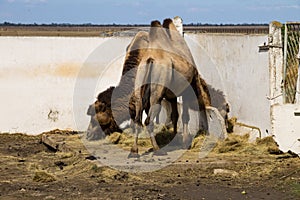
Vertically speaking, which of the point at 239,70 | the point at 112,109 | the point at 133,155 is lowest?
the point at 133,155

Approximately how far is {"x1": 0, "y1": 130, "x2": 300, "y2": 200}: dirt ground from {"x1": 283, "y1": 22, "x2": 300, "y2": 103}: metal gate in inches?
35.1

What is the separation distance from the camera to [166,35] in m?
11.7

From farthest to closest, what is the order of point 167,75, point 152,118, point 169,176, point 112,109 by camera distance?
point 112,109, point 167,75, point 152,118, point 169,176

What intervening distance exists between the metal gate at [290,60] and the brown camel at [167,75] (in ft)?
5.83

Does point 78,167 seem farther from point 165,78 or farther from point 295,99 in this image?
point 295,99

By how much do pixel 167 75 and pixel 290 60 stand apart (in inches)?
82.9

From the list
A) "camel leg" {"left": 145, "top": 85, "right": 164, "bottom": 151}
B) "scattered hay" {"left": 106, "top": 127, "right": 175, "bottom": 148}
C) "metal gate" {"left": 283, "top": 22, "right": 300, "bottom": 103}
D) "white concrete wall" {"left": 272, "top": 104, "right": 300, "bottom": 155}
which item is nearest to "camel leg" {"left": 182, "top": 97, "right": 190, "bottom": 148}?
"scattered hay" {"left": 106, "top": 127, "right": 175, "bottom": 148}

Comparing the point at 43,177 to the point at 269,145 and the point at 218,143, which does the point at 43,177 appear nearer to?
the point at 218,143

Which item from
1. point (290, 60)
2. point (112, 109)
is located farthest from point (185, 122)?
point (290, 60)

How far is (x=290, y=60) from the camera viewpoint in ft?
35.8

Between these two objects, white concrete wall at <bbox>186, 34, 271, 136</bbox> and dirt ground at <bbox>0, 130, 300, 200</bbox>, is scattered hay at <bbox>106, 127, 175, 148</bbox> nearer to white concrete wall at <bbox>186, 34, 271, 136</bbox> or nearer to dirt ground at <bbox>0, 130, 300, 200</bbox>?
dirt ground at <bbox>0, 130, 300, 200</bbox>

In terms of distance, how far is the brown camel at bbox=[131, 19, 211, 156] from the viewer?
1066cm

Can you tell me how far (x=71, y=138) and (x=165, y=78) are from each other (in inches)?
123

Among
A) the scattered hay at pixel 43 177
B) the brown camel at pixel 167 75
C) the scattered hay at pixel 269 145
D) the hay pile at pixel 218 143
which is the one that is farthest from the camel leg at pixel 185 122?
the scattered hay at pixel 43 177
